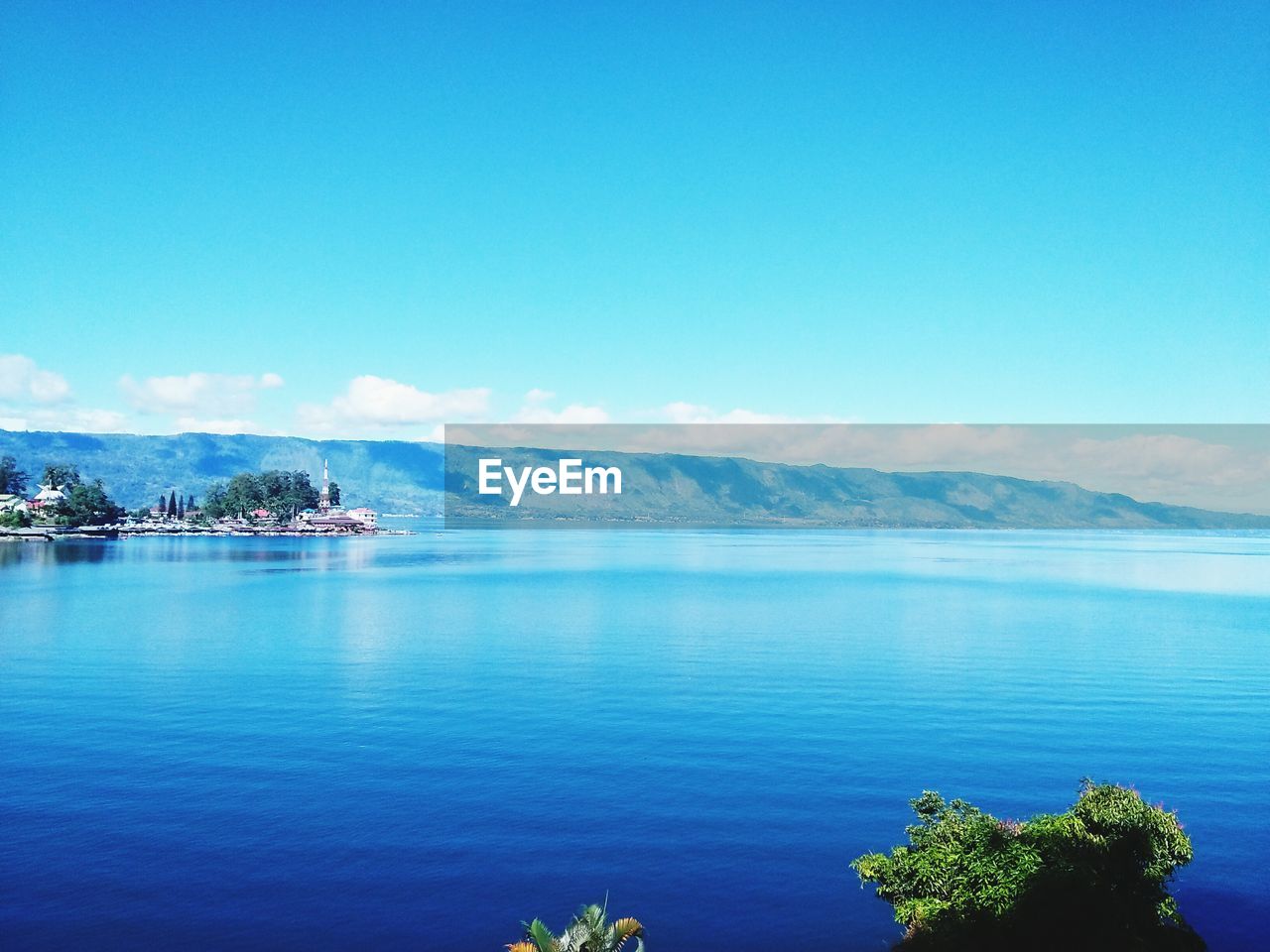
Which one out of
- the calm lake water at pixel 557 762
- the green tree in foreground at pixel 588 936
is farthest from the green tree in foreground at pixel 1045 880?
the green tree in foreground at pixel 588 936

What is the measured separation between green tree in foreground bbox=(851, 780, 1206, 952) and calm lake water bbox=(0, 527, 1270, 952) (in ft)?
7.62

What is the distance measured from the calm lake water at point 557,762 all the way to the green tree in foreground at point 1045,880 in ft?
7.62

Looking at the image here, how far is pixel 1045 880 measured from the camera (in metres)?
19.2

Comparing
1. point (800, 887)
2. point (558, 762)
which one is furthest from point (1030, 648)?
point (800, 887)

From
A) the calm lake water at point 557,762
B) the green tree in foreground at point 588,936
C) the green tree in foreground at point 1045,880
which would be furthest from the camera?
the calm lake water at point 557,762

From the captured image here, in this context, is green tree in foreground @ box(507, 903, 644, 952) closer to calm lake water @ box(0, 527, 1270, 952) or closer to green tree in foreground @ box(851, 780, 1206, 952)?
calm lake water @ box(0, 527, 1270, 952)

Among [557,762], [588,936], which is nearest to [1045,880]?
[588,936]

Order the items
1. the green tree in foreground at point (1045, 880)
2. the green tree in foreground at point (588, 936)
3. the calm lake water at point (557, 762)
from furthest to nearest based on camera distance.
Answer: the calm lake water at point (557, 762)
the green tree in foreground at point (1045, 880)
the green tree in foreground at point (588, 936)

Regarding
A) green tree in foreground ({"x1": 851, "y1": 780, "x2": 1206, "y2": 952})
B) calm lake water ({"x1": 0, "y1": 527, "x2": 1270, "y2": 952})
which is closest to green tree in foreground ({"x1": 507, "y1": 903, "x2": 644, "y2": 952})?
calm lake water ({"x1": 0, "y1": 527, "x2": 1270, "y2": 952})

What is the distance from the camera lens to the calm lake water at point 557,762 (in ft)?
79.5

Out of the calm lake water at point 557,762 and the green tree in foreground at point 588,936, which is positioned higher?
the green tree in foreground at point 588,936

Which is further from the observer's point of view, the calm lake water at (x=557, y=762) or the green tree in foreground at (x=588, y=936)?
the calm lake water at (x=557, y=762)

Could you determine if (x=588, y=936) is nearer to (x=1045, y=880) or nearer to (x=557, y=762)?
(x=1045, y=880)

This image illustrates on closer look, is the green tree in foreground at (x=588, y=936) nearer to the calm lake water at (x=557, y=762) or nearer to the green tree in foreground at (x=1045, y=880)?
the calm lake water at (x=557, y=762)
